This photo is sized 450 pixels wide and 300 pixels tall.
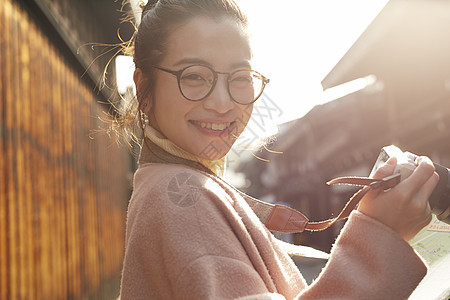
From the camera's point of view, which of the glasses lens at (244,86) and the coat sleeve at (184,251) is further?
the glasses lens at (244,86)

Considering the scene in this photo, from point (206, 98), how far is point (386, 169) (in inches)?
21.1

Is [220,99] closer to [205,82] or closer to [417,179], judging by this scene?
[205,82]

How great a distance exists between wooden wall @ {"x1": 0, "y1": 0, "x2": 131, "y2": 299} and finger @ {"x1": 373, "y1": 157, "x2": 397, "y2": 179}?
2.20 m

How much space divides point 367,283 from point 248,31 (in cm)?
84

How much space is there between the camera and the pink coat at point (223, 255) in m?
0.91

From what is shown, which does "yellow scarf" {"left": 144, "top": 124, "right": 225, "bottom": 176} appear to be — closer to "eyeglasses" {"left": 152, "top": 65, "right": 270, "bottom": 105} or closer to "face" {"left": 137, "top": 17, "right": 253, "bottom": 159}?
"face" {"left": 137, "top": 17, "right": 253, "bottom": 159}

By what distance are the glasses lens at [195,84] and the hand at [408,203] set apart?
0.56 m

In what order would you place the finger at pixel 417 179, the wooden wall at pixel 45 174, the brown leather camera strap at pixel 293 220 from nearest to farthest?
the finger at pixel 417 179, the brown leather camera strap at pixel 293 220, the wooden wall at pixel 45 174

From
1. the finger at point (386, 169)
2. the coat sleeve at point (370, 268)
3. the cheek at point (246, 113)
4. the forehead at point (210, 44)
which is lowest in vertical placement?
the coat sleeve at point (370, 268)

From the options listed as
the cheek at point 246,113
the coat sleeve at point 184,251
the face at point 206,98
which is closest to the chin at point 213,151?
the face at point 206,98

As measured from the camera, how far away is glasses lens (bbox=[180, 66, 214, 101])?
1225 mm

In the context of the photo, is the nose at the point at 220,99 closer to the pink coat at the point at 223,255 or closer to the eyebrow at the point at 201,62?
the eyebrow at the point at 201,62

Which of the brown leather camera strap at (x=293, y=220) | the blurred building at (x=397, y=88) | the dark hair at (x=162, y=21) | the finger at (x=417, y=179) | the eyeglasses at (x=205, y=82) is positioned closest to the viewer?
the finger at (x=417, y=179)

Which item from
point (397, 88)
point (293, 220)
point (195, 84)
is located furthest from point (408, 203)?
point (397, 88)
